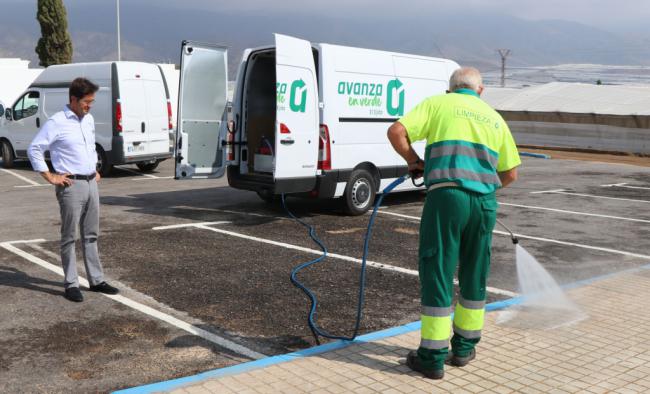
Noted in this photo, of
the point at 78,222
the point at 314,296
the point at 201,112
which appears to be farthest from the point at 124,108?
the point at 314,296

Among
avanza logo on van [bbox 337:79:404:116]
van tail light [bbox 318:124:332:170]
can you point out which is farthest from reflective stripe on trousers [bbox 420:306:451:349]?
avanza logo on van [bbox 337:79:404:116]

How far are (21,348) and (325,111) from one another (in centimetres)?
586

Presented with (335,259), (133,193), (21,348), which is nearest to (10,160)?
(133,193)

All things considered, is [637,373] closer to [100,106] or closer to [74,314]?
[74,314]

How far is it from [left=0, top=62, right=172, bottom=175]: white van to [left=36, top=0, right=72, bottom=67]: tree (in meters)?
22.0

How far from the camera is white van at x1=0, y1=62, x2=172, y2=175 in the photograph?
1499 cm

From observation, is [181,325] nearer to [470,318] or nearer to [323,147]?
[470,318]

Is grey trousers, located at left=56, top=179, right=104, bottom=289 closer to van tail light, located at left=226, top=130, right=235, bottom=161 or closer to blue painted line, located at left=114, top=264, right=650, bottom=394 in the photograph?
blue painted line, located at left=114, top=264, right=650, bottom=394

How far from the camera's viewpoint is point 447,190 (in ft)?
13.8

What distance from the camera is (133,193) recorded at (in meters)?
12.8

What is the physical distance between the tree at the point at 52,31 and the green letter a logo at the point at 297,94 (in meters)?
31.0

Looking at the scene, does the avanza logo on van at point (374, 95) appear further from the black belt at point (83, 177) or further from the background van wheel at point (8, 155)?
the background van wheel at point (8, 155)

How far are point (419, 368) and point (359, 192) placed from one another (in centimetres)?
623

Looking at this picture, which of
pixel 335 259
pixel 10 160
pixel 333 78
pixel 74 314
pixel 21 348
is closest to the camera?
pixel 21 348
